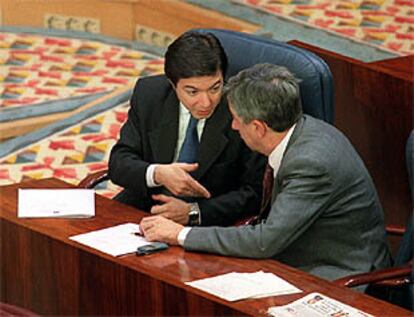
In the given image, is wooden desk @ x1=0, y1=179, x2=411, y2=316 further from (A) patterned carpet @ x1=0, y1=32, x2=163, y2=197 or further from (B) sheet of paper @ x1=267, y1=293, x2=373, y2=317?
(A) patterned carpet @ x1=0, y1=32, x2=163, y2=197

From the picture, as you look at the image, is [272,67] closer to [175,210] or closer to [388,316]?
[175,210]

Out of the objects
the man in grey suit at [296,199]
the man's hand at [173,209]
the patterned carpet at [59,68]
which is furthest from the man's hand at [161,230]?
the patterned carpet at [59,68]

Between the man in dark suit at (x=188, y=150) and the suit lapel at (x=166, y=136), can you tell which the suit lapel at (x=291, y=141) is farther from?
the suit lapel at (x=166, y=136)

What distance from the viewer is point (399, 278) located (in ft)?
13.1

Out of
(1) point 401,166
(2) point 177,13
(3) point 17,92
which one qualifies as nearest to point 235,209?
(1) point 401,166

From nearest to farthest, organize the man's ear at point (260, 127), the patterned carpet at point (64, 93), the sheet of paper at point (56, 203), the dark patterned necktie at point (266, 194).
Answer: the man's ear at point (260, 127) → the dark patterned necktie at point (266, 194) → the sheet of paper at point (56, 203) → the patterned carpet at point (64, 93)

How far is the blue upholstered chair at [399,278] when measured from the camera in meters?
3.95

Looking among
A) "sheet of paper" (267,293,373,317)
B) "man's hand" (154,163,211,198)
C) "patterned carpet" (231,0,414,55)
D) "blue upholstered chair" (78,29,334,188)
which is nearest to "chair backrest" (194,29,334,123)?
"blue upholstered chair" (78,29,334,188)

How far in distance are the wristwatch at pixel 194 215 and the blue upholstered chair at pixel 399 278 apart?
26.3 inches

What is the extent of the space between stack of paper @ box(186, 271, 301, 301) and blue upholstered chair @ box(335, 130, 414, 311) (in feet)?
0.92

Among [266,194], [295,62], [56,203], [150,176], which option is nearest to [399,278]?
[266,194]

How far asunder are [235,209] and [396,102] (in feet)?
2.94

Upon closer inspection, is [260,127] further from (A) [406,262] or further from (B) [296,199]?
(A) [406,262]

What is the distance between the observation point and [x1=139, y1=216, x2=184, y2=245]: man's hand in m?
4.02
